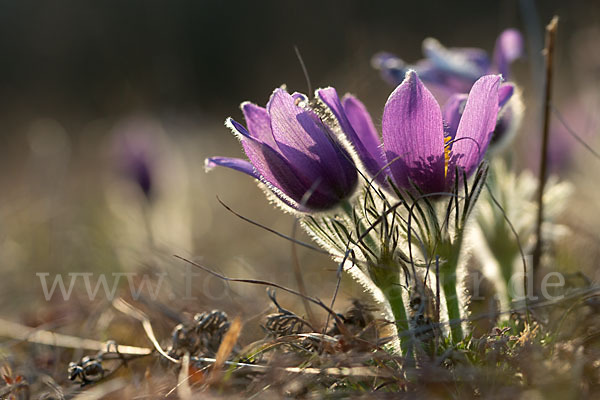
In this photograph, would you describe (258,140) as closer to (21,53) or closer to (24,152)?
(24,152)

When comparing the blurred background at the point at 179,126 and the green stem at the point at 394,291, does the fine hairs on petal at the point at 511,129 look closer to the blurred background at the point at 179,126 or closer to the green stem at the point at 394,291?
the blurred background at the point at 179,126

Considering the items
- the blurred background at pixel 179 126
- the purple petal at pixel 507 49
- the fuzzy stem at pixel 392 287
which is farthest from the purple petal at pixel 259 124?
the purple petal at pixel 507 49

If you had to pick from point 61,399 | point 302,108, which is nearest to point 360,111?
point 302,108

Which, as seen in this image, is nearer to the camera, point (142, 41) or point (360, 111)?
point (360, 111)

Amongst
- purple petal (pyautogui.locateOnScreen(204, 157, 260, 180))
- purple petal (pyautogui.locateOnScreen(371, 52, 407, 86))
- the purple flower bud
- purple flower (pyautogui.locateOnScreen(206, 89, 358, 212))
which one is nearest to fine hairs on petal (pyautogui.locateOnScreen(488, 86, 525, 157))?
purple petal (pyautogui.locateOnScreen(371, 52, 407, 86))

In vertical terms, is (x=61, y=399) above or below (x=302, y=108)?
below

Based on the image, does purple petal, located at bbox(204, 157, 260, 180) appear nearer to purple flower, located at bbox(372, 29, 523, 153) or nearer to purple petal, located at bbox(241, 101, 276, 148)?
A: purple petal, located at bbox(241, 101, 276, 148)
